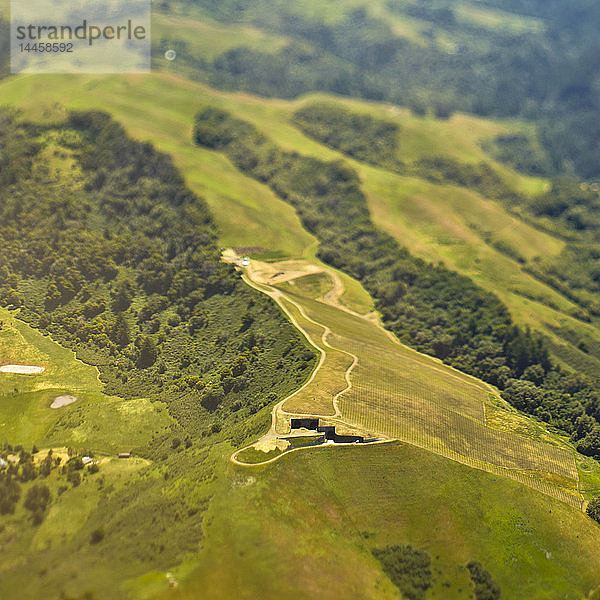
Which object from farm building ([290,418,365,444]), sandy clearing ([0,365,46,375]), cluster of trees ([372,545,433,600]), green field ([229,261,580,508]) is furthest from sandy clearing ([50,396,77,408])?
cluster of trees ([372,545,433,600])

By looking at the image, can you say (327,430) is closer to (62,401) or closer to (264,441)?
(264,441)

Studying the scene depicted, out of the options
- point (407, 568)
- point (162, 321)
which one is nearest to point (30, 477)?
point (407, 568)

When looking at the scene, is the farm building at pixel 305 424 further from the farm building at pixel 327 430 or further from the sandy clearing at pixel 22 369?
the sandy clearing at pixel 22 369

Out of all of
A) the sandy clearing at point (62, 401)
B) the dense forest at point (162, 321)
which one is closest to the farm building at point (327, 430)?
the dense forest at point (162, 321)

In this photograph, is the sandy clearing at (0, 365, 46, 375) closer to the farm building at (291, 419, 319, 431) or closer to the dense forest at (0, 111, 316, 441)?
the dense forest at (0, 111, 316, 441)

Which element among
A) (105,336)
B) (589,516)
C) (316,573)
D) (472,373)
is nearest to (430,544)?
(316,573)

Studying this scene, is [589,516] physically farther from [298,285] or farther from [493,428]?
[298,285]
